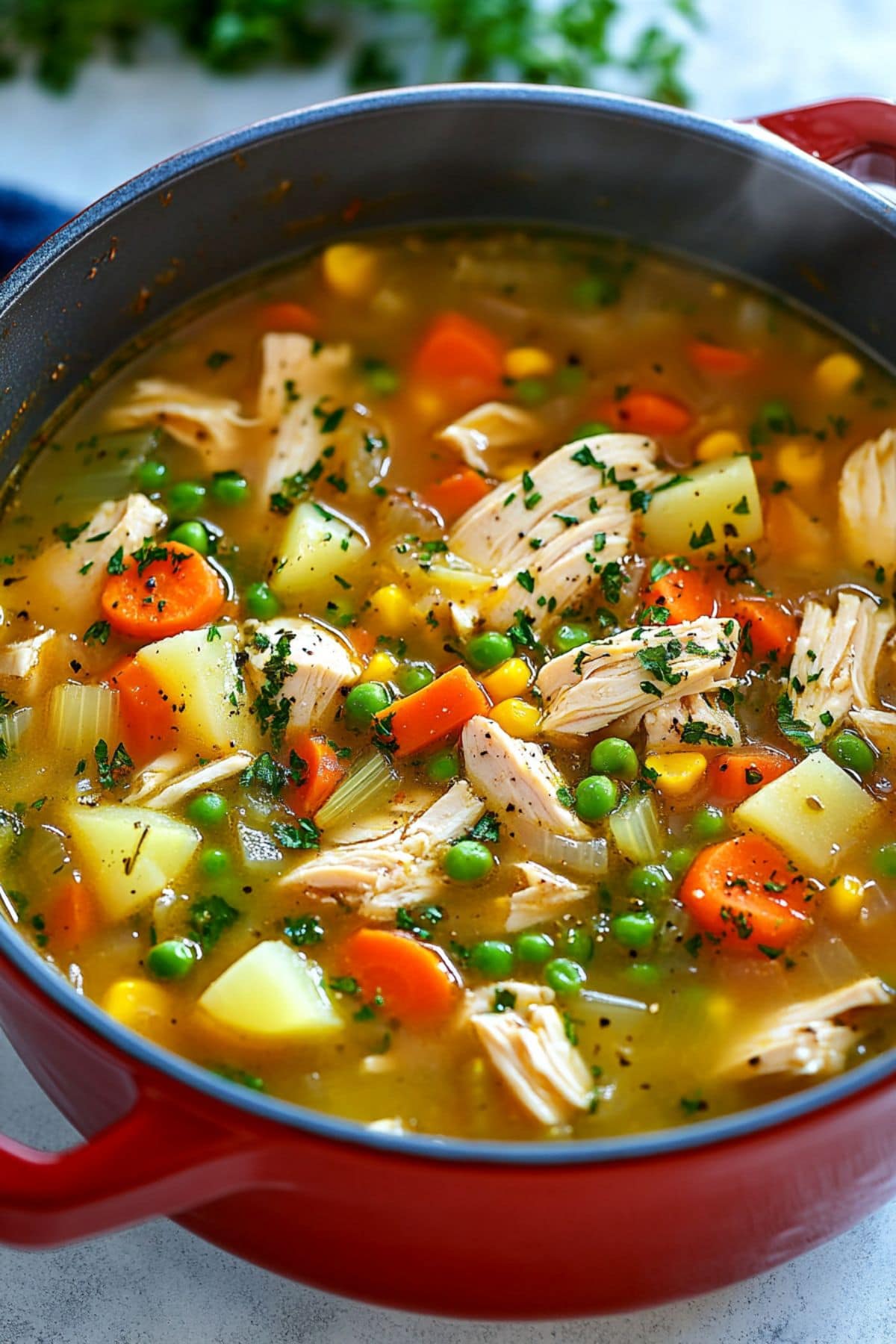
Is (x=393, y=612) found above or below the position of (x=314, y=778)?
above

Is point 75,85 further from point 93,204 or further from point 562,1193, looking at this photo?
point 562,1193

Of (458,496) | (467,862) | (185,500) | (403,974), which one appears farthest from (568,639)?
(185,500)

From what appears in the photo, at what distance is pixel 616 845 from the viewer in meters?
2.90

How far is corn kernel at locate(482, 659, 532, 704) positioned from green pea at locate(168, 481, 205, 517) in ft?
2.74

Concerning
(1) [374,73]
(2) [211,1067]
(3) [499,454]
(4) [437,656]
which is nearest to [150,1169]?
(2) [211,1067]

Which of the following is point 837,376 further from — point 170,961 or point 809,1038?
point 170,961

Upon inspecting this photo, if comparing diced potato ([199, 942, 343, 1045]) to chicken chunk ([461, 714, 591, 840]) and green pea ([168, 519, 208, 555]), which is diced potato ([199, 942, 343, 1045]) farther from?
green pea ([168, 519, 208, 555])

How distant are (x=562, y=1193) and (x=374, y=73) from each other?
3.69 meters

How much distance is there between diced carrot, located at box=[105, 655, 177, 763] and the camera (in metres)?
3.05

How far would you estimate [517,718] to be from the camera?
3.04 meters

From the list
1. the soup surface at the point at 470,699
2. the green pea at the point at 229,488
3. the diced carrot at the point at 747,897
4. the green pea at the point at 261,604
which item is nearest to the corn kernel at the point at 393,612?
the soup surface at the point at 470,699

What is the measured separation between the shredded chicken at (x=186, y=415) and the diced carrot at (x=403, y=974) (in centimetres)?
134

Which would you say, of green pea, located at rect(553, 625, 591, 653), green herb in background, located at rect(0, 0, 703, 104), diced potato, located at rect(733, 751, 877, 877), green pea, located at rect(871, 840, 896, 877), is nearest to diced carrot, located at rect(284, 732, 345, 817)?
green pea, located at rect(553, 625, 591, 653)

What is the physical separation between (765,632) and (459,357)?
3.60 ft
